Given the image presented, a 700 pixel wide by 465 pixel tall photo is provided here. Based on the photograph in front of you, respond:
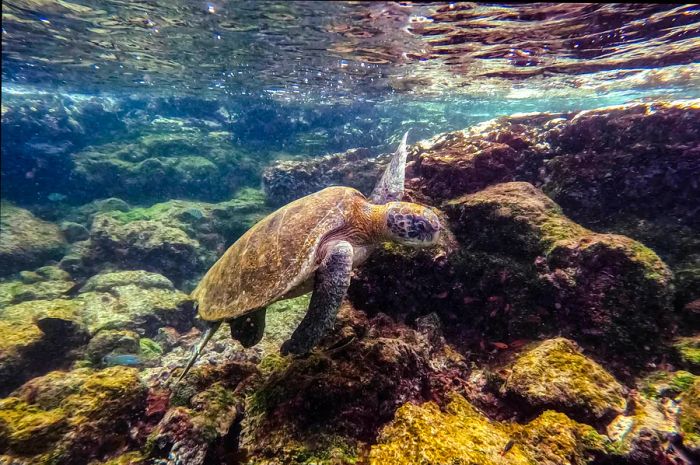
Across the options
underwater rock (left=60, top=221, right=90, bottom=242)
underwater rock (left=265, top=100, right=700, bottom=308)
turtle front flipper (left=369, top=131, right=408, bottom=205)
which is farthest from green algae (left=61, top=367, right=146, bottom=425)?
underwater rock (left=60, top=221, right=90, bottom=242)

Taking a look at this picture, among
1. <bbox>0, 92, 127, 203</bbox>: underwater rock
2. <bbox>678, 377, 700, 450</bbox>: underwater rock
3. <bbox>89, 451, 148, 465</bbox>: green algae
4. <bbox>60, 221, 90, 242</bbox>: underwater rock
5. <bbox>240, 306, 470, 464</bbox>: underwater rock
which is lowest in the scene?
<bbox>60, 221, 90, 242</bbox>: underwater rock

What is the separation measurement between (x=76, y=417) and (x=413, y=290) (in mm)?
4103

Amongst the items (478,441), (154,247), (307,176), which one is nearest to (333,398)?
(478,441)

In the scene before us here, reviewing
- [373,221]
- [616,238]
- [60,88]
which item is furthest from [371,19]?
[60,88]

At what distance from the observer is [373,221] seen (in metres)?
4.41

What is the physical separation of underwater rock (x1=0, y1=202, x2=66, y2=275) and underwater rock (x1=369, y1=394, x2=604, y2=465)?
52.8 ft

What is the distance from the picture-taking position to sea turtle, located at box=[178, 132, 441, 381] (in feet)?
11.5

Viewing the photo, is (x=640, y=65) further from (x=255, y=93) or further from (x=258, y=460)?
(x=255, y=93)

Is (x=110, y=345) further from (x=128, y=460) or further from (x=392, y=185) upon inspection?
(x=392, y=185)

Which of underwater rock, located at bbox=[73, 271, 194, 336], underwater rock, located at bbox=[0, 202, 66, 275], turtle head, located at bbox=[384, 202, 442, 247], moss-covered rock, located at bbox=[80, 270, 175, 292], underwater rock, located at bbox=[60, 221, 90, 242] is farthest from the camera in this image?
underwater rock, located at bbox=[60, 221, 90, 242]

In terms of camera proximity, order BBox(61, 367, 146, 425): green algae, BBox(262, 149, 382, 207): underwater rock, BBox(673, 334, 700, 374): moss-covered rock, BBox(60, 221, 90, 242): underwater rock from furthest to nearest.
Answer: BBox(60, 221, 90, 242): underwater rock, BBox(262, 149, 382, 207): underwater rock, BBox(673, 334, 700, 374): moss-covered rock, BBox(61, 367, 146, 425): green algae

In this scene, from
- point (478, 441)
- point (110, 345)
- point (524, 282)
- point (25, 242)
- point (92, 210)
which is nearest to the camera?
point (478, 441)

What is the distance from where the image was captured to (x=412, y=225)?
3.98m

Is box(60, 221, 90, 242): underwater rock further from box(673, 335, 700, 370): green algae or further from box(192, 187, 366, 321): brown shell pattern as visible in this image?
box(673, 335, 700, 370): green algae
